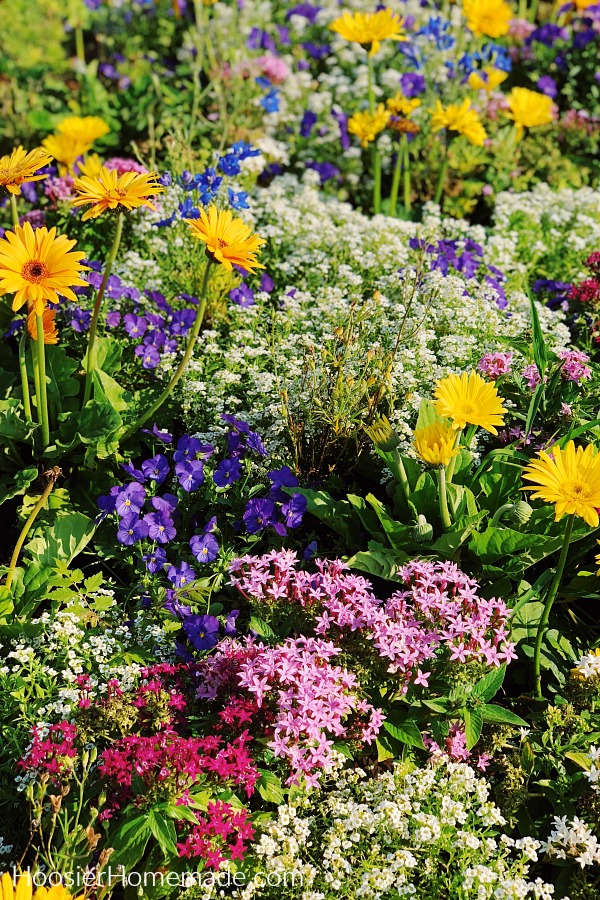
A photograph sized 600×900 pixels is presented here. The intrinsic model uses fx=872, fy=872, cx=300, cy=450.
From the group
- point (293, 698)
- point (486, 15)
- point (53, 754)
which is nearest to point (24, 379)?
point (53, 754)

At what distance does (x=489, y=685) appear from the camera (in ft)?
8.84

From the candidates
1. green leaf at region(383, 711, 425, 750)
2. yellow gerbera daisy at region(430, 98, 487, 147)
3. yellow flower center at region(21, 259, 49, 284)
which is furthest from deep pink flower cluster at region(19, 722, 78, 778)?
yellow gerbera daisy at region(430, 98, 487, 147)

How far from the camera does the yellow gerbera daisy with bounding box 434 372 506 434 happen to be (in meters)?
2.58

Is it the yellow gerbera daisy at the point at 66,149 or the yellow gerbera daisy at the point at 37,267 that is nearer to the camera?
the yellow gerbera daisy at the point at 37,267

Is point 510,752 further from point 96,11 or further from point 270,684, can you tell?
point 96,11

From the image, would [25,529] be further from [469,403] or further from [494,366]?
[494,366]

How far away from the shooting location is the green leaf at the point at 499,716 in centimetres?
261

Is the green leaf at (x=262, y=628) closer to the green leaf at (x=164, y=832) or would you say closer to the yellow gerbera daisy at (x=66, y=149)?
the green leaf at (x=164, y=832)

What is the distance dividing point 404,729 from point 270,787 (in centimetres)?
45

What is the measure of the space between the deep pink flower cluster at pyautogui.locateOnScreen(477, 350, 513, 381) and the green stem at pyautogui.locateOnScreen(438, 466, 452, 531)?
71 cm

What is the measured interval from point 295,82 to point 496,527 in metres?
4.24

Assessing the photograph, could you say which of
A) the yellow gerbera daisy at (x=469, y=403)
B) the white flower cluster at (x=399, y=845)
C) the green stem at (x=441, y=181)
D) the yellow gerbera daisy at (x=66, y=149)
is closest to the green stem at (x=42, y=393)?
the yellow gerbera daisy at (x=469, y=403)

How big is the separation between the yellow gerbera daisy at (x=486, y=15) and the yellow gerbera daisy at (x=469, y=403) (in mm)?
3605

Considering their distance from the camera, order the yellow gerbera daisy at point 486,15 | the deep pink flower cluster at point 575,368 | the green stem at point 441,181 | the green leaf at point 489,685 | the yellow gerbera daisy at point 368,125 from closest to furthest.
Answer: the green leaf at point 489,685, the deep pink flower cluster at point 575,368, the yellow gerbera daisy at point 368,125, the green stem at point 441,181, the yellow gerbera daisy at point 486,15
